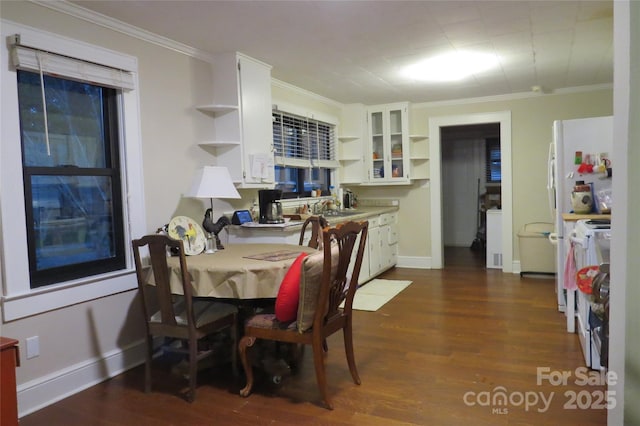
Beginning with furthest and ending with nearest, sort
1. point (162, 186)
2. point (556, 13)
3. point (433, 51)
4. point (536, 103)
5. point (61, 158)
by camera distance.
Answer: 1. point (536, 103)
2. point (433, 51)
3. point (162, 186)
4. point (556, 13)
5. point (61, 158)

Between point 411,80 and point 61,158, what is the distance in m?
3.41

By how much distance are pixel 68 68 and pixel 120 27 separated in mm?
525

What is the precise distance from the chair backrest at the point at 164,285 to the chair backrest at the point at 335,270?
2.42ft

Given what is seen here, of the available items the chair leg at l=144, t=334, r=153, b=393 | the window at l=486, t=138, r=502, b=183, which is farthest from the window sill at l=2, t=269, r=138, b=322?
the window at l=486, t=138, r=502, b=183

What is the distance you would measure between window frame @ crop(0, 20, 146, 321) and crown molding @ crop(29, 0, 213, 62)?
0.16 meters

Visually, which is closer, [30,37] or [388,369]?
[30,37]

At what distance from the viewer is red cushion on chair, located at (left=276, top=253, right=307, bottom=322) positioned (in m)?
2.43

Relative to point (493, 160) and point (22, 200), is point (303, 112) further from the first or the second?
point (493, 160)

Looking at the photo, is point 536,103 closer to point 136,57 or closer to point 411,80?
point 411,80

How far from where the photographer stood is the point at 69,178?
283cm

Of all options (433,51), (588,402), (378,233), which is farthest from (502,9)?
(378,233)

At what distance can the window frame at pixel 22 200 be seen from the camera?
2375 mm

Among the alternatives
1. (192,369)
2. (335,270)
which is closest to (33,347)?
(192,369)

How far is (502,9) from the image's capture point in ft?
9.59
